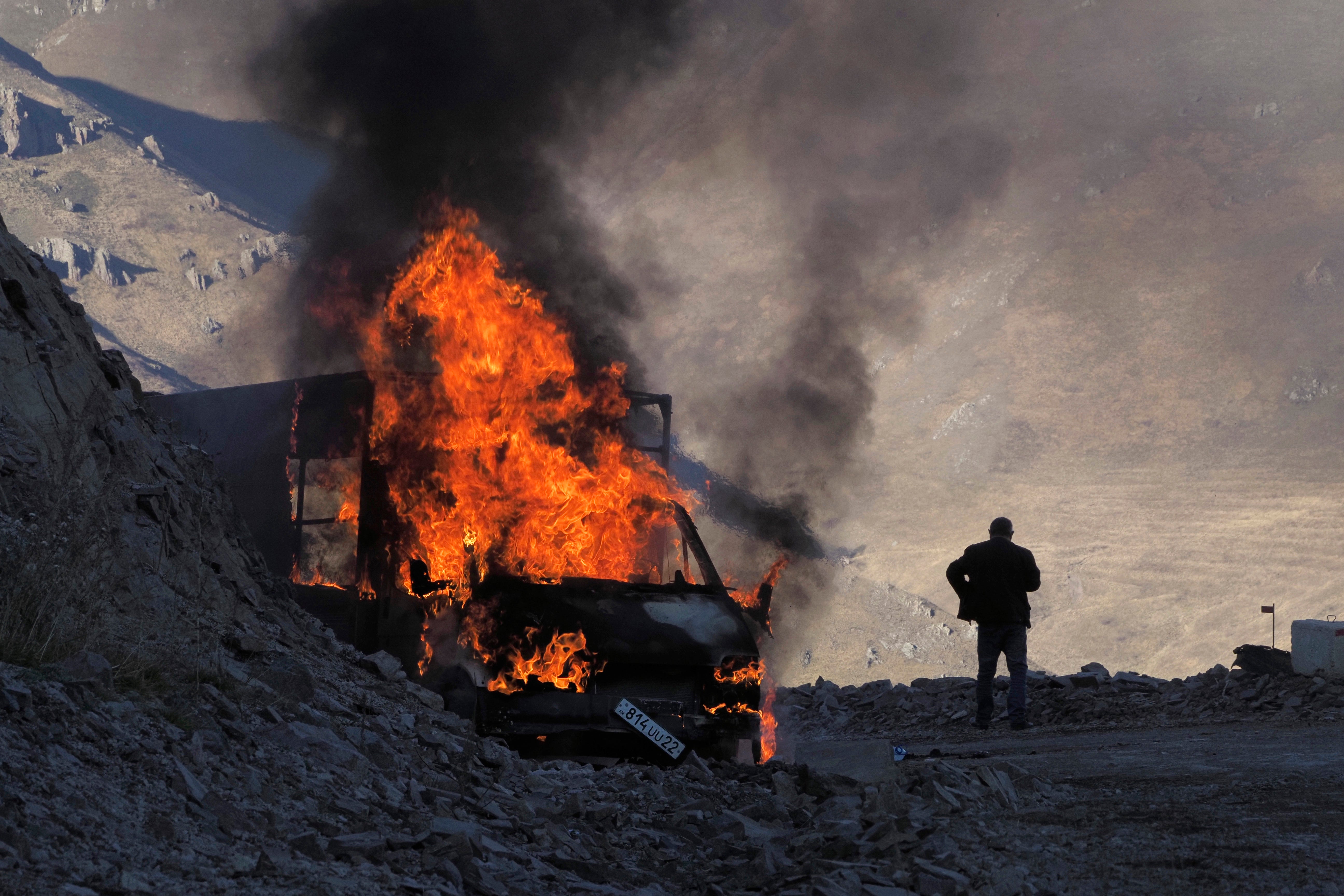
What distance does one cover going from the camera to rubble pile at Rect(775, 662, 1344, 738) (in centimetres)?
1115

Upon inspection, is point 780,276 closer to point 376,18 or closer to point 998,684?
point 376,18

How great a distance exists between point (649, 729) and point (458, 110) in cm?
1312

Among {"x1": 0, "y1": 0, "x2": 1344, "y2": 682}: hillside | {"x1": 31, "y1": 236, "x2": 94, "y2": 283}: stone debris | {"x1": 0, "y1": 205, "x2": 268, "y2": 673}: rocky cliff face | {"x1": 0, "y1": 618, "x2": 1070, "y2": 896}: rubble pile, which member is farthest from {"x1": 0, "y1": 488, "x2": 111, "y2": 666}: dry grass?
{"x1": 31, "y1": 236, "x2": 94, "y2": 283}: stone debris

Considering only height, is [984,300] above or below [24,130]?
below

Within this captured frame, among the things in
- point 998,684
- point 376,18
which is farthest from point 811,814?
point 376,18

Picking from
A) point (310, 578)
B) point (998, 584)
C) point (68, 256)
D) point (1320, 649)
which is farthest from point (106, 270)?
point (1320, 649)

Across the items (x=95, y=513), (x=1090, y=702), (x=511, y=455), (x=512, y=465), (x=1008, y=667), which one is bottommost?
(x=1090, y=702)

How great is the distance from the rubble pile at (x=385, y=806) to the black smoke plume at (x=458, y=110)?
10371 millimetres

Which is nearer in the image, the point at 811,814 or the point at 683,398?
the point at 811,814

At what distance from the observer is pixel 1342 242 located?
189 feet

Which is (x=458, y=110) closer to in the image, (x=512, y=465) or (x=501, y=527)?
(x=512, y=465)

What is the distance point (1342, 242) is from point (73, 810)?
65.5 meters

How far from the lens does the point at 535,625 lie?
7359 mm

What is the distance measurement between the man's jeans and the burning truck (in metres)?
2.08
